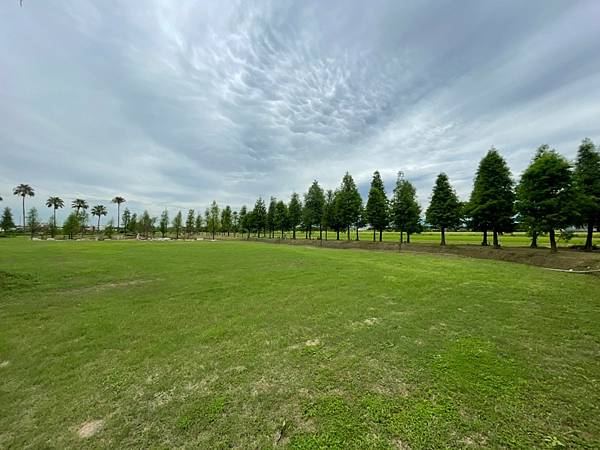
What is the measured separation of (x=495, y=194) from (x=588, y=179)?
6531 mm

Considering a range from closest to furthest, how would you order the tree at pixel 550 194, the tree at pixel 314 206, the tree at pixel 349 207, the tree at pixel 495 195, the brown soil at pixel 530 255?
the brown soil at pixel 530 255
the tree at pixel 550 194
the tree at pixel 495 195
the tree at pixel 349 207
the tree at pixel 314 206

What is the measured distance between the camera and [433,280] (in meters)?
11.8

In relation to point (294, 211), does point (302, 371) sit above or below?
below

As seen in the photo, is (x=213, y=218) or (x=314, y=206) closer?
(x=314, y=206)

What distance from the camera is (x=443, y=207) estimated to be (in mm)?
31203

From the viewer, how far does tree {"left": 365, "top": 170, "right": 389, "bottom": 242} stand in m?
37.4

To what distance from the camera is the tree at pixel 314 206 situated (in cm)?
4944

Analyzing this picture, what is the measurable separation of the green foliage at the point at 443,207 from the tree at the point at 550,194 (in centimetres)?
953

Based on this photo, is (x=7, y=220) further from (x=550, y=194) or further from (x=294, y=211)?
(x=550, y=194)

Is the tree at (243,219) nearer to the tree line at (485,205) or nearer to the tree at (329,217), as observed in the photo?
the tree line at (485,205)

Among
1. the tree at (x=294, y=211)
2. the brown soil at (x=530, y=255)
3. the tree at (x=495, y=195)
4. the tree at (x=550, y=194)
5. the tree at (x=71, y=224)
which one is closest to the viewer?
the brown soil at (x=530, y=255)

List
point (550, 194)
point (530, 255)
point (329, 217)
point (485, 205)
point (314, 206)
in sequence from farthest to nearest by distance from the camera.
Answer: point (314, 206), point (329, 217), point (485, 205), point (550, 194), point (530, 255)

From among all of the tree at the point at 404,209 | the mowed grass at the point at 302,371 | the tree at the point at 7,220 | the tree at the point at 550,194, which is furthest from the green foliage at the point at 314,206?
the tree at the point at 7,220

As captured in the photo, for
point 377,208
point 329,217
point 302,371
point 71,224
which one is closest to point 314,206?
point 329,217
